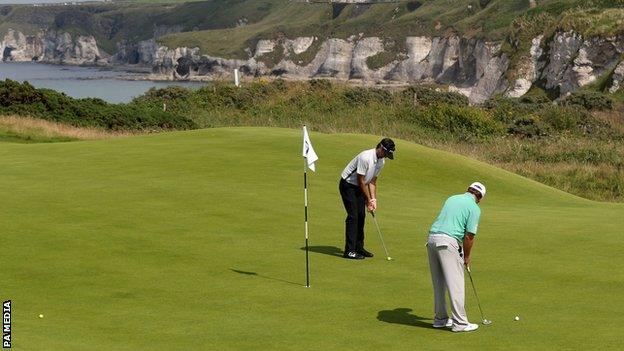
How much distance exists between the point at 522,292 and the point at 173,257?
628cm

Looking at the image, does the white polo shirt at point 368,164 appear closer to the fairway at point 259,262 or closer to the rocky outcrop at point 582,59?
the fairway at point 259,262

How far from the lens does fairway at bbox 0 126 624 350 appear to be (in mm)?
13977

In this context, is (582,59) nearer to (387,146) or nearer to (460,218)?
(387,146)

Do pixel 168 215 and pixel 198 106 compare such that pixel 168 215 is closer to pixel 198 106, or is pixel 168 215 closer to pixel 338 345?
pixel 338 345

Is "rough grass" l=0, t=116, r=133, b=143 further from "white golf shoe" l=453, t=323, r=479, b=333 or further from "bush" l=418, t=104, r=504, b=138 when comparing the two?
"white golf shoe" l=453, t=323, r=479, b=333

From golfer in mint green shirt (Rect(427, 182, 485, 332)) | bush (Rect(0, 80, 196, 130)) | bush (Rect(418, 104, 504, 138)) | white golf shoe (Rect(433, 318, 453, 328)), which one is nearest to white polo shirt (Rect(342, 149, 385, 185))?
golfer in mint green shirt (Rect(427, 182, 485, 332))

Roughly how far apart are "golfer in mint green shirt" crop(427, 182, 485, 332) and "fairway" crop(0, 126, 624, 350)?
0.97 ft

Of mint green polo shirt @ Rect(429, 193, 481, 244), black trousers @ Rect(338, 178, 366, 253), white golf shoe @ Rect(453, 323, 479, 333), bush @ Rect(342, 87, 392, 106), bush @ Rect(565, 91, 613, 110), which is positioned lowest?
bush @ Rect(565, 91, 613, 110)

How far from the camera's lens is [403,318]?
14938 millimetres

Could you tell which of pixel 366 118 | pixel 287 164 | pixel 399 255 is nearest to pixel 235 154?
pixel 287 164

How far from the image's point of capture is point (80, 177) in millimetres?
28219

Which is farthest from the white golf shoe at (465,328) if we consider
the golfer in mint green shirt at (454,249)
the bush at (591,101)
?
the bush at (591,101)

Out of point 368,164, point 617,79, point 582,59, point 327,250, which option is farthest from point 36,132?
point 582,59

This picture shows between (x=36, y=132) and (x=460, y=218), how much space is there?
36.8m
